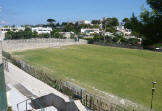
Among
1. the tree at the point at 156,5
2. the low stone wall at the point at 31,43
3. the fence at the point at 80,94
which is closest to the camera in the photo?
the tree at the point at 156,5

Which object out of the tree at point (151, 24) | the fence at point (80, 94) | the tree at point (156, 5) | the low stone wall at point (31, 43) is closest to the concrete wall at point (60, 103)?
the fence at point (80, 94)

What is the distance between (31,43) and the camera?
34.1 metres

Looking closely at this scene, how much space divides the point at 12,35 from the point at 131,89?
4232cm

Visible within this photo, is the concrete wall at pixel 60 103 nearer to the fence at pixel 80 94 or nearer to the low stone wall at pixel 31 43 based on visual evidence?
the fence at pixel 80 94

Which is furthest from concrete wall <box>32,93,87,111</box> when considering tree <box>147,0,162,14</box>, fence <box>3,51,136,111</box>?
tree <box>147,0,162,14</box>

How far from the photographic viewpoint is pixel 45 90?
34.1ft

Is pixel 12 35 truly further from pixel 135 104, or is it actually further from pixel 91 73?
pixel 135 104

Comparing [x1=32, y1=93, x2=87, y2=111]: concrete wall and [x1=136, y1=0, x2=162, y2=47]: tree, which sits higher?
[x1=136, y1=0, x2=162, y2=47]: tree

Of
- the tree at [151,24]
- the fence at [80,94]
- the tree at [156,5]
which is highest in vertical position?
the tree at [156,5]

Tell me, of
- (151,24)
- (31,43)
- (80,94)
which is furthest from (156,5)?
(31,43)

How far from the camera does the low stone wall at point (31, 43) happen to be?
3045 centimetres

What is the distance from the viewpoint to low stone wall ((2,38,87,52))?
99.9ft

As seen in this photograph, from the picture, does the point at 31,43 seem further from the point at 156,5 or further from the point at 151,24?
the point at 156,5

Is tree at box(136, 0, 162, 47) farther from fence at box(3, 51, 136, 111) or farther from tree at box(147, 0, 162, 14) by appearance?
fence at box(3, 51, 136, 111)
